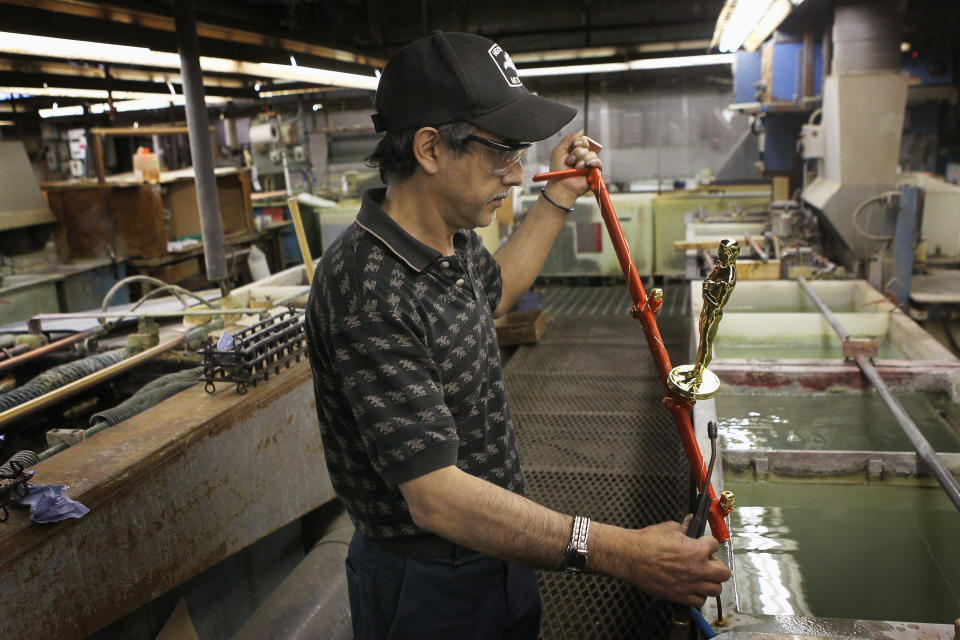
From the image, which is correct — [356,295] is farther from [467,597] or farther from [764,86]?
[764,86]

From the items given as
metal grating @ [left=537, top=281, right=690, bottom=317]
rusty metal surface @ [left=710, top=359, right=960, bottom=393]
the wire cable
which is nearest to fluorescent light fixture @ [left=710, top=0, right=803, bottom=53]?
the wire cable

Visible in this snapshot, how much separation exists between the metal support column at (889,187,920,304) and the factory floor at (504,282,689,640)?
141cm

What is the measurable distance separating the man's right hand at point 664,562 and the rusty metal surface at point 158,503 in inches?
57.1

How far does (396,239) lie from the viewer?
140 cm

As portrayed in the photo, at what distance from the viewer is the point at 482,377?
4.97ft

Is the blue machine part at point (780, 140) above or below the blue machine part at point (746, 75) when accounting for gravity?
below

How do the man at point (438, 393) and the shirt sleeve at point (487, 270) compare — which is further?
the shirt sleeve at point (487, 270)

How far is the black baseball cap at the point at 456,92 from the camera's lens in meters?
1.36

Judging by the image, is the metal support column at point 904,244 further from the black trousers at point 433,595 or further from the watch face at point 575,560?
the watch face at point 575,560

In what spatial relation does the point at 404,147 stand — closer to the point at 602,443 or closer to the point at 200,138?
the point at 602,443

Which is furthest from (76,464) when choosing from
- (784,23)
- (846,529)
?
(784,23)

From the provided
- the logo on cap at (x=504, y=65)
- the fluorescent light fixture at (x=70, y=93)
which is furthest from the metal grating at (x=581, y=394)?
the fluorescent light fixture at (x=70, y=93)

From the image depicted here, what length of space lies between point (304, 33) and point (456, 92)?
5590 mm

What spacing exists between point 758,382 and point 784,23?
3.83 m
